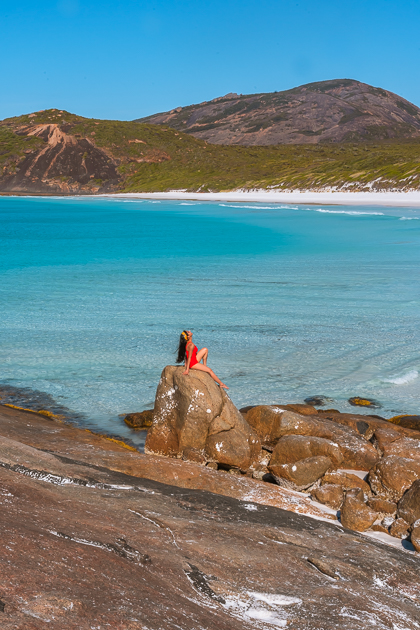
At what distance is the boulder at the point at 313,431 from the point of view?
9.09 m

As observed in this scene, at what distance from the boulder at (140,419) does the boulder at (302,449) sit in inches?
109

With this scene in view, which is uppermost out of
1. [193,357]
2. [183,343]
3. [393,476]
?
[183,343]

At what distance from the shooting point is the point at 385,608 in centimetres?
→ 518

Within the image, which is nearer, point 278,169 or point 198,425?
point 198,425

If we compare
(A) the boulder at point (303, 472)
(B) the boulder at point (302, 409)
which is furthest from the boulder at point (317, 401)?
(A) the boulder at point (303, 472)

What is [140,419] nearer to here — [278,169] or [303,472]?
[303,472]

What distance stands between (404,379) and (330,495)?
6038 mm

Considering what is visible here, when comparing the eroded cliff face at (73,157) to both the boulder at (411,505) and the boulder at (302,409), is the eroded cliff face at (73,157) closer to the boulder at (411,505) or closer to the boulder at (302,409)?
the boulder at (302,409)

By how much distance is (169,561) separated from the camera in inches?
204

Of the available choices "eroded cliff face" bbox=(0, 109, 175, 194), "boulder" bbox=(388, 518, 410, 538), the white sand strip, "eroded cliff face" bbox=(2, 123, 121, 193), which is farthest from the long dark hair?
"eroded cliff face" bbox=(2, 123, 121, 193)

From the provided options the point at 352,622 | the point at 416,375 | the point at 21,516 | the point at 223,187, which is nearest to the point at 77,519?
the point at 21,516

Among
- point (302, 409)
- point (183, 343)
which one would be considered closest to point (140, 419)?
point (183, 343)

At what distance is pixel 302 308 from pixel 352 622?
626 inches

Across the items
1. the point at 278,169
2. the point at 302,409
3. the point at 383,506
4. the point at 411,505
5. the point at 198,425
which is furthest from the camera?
the point at 278,169
